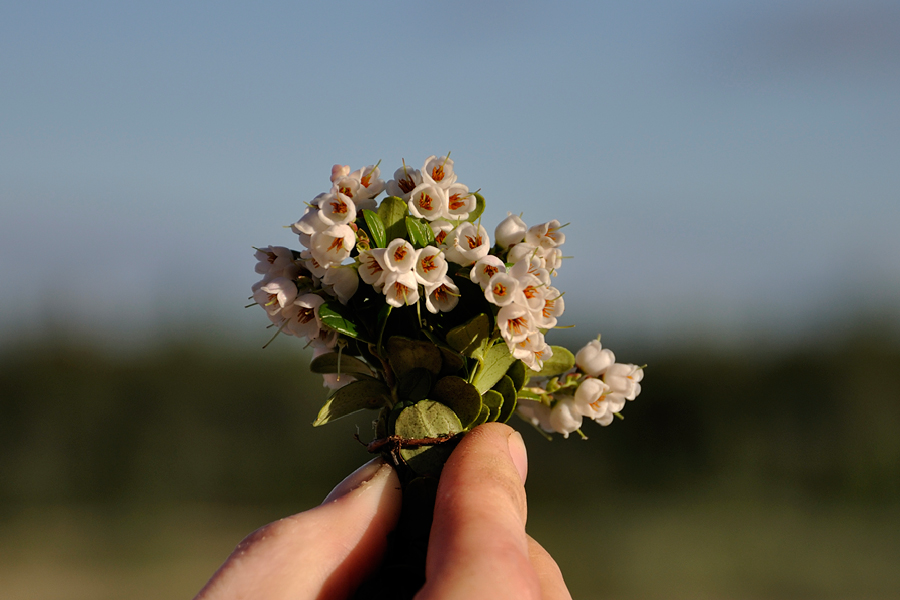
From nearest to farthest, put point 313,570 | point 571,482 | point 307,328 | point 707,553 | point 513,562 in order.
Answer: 1. point 513,562
2. point 313,570
3. point 307,328
4. point 707,553
5. point 571,482

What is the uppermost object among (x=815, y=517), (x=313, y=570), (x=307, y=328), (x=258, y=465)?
(x=307, y=328)

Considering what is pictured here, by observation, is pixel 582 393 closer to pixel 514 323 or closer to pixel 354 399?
pixel 514 323

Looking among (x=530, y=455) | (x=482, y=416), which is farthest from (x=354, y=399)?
(x=530, y=455)

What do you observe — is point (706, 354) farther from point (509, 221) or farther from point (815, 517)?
point (509, 221)

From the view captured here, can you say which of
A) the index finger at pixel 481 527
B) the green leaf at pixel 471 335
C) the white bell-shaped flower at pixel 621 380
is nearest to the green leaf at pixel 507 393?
the index finger at pixel 481 527

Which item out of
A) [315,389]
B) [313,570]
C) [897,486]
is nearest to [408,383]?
[313,570]
